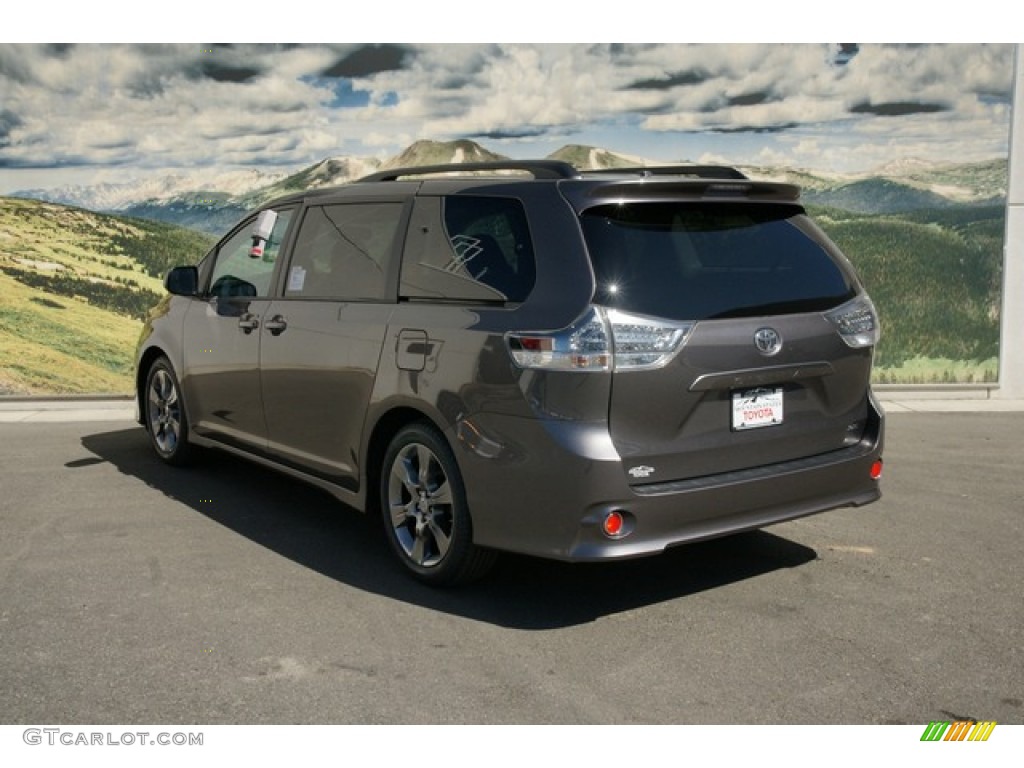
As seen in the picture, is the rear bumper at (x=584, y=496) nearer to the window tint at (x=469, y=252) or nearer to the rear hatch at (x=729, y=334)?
the rear hatch at (x=729, y=334)

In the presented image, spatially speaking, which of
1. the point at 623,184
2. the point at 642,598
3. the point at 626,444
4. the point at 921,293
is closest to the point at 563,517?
the point at 626,444

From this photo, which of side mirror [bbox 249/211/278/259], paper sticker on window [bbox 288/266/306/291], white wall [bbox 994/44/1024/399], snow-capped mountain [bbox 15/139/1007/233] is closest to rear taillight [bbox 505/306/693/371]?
paper sticker on window [bbox 288/266/306/291]

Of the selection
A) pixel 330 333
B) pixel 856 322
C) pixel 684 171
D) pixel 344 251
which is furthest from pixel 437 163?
pixel 856 322

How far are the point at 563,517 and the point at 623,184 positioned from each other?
1326mm

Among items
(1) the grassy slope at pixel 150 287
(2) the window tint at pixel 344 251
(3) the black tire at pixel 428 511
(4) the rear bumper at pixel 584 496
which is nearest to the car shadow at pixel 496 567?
(3) the black tire at pixel 428 511

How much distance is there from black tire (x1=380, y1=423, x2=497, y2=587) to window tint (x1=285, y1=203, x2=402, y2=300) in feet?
2.56

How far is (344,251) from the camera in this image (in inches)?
217

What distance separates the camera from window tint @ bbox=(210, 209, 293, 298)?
6.07 m

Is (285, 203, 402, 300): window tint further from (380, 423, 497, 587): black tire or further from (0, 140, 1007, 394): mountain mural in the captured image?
(0, 140, 1007, 394): mountain mural

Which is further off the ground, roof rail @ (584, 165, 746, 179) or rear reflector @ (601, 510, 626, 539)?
roof rail @ (584, 165, 746, 179)

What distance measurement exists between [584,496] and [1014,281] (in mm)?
7749

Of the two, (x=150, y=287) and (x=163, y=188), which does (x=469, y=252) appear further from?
(x=150, y=287)

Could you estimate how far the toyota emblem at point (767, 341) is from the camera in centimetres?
440

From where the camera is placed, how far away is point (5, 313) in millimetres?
10172
